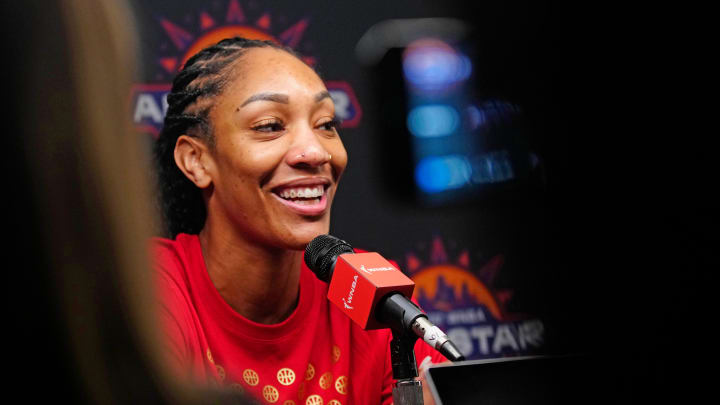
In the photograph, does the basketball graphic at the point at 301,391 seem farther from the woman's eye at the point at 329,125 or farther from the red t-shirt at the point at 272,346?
the woman's eye at the point at 329,125

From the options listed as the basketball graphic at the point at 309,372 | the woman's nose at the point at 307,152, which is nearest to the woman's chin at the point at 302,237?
the woman's nose at the point at 307,152

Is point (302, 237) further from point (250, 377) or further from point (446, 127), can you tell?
point (446, 127)

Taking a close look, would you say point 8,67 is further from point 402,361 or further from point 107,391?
point 402,361

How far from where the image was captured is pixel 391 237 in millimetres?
1756

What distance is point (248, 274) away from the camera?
150 centimetres

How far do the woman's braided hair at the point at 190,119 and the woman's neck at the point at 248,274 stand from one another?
0.07 metres

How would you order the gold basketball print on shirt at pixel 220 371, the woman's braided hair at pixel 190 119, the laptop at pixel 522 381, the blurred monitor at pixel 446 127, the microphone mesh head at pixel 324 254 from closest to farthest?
1. the laptop at pixel 522 381
2. the microphone mesh head at pixel 324 254
3. the gold basketball print on shirt at pixel 220 371
4. the woman's braided hair at pixel 190 119
5. the blurred monitor at pixel 446 127

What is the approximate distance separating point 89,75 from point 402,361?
24.5 inches

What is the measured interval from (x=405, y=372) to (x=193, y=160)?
740 mm

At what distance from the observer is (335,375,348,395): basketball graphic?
1.45 m

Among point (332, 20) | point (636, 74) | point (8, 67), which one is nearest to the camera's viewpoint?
point (8, 67)

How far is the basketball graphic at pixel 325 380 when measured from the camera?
1.44m

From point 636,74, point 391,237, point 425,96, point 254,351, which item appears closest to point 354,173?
point 391,237

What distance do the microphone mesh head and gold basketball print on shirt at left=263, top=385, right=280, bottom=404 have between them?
35 cm
